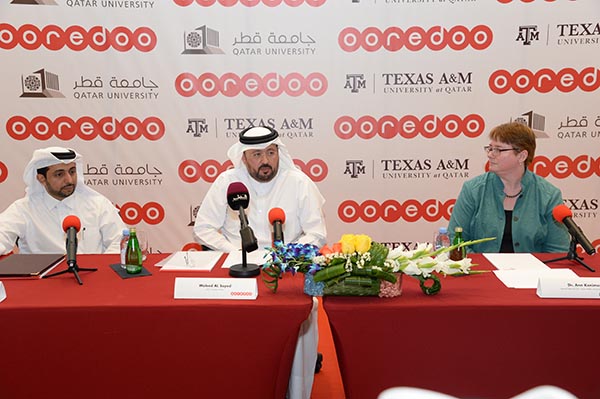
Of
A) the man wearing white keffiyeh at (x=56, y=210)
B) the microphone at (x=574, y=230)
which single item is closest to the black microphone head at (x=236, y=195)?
the man wearing white keffiyeh at (x=56, y=210)

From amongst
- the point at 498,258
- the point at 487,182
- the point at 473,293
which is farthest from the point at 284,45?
the point at 473,293

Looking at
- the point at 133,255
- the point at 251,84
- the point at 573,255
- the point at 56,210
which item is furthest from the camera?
the point at 251,84

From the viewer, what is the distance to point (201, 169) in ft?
15.4

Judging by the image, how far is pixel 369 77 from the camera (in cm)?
458

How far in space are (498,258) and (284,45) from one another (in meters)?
2.68

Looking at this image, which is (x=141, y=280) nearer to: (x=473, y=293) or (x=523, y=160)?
(x=473, y=293)

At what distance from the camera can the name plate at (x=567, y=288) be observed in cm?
210

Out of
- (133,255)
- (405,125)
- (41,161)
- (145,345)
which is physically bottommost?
(145,345)

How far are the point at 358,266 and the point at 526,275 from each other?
879 mm

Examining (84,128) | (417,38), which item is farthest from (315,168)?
(84,128)

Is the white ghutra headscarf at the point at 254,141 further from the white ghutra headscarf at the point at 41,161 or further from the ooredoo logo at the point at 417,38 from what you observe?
the ooredoo logo at the point at 417,38

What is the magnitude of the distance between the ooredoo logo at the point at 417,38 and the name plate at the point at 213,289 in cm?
Result: 295

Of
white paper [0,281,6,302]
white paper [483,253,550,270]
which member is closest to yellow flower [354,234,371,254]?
white paper [483,253,550,270]

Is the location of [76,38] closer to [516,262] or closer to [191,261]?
[191,261]
